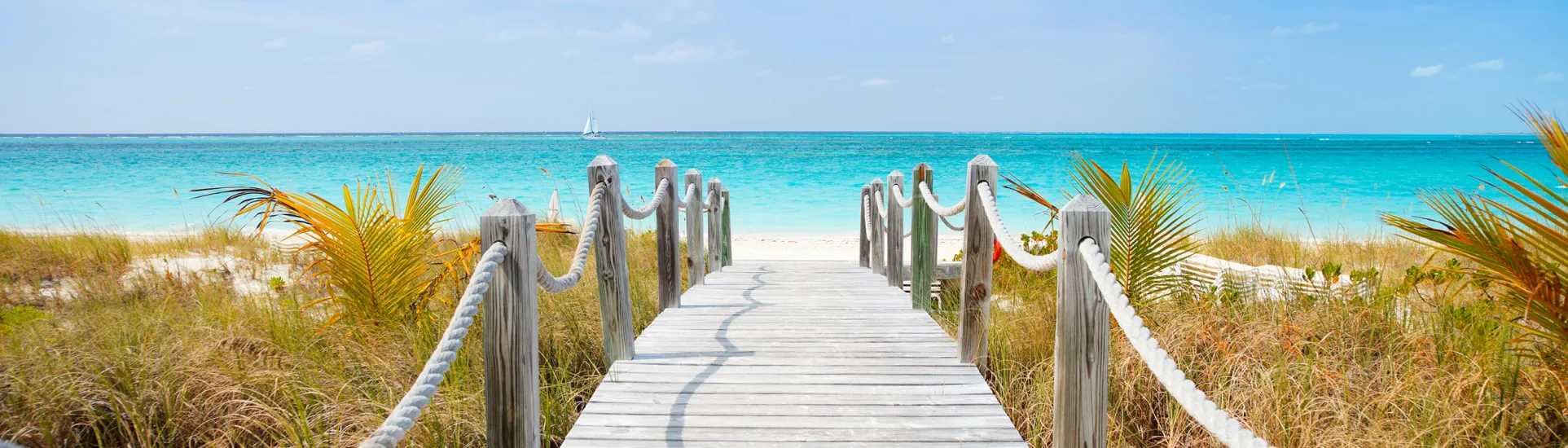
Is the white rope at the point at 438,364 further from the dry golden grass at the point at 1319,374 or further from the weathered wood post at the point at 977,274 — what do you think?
the weathered wood post at the point at 977,274

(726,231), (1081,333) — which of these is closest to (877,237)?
(726,231)

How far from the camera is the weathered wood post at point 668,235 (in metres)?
5.27

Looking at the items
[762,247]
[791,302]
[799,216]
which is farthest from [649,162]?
[791,302]

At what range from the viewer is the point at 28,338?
3648 mm

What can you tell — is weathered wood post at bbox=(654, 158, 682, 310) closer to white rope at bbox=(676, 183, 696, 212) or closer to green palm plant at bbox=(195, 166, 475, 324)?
white rope at bbox=(676, 183, 696, 212)

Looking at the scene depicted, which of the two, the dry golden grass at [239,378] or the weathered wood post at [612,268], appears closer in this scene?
the dry golden grass at [239,378]

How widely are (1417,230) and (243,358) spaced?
205 inches

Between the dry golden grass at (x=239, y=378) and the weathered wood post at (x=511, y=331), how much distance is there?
0.62 m

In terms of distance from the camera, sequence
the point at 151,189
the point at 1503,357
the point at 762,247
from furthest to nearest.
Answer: the point at 151,189, the point at 762,247, the point at 1503,357

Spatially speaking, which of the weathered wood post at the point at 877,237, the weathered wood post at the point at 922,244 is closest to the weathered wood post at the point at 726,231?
the weathered wood post at the point at 877,237

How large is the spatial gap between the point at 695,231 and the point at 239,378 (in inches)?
149

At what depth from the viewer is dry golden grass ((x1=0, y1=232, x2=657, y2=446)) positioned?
10.4 feet

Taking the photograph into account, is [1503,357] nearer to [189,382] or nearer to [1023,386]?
[1023,386]

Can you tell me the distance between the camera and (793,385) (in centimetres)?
372
